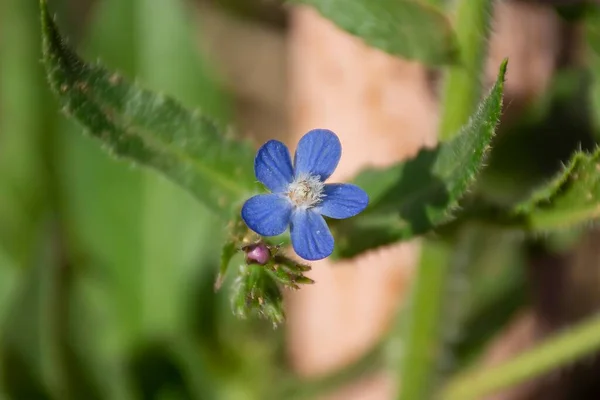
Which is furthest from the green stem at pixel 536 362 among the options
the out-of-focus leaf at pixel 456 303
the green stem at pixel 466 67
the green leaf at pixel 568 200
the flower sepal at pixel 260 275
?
the flower sepal at pixel 260 275

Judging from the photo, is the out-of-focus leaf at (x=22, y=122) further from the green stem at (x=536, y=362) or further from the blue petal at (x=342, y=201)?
the blue petal at (x=342, y=201)

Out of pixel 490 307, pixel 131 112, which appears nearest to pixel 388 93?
pixel 490 307

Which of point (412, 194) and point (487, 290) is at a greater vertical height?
point (487, 290)

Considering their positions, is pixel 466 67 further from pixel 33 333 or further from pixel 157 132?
pixel 33 333

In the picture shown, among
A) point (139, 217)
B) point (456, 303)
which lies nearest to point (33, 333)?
point (139, 217)

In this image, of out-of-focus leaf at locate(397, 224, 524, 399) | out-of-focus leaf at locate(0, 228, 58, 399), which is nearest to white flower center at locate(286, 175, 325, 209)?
out-of-focus leaf at locate(397, 224, 524, 399)

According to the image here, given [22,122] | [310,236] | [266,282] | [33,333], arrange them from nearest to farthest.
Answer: [310,236] → [266,282] → [33,333] → [22,122]
